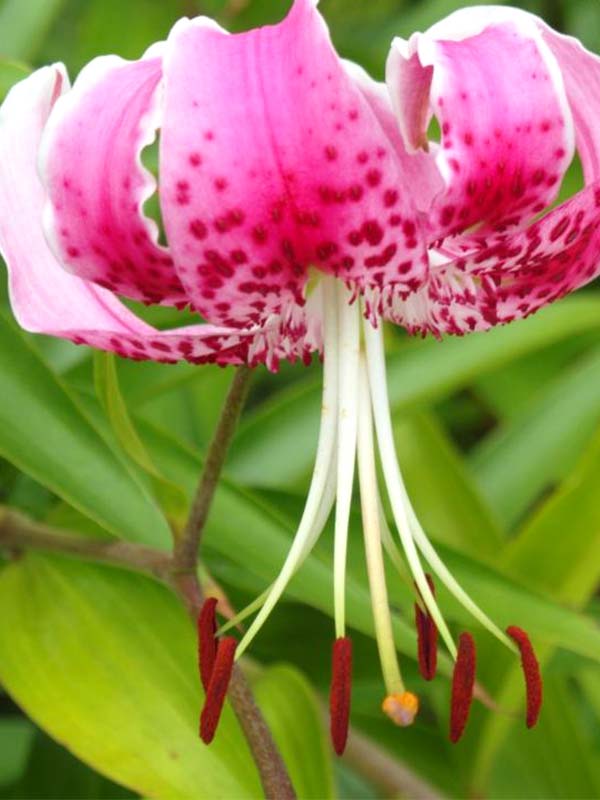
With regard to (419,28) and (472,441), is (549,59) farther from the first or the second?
(472,441)

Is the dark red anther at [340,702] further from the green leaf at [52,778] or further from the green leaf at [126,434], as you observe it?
the green leaf at [52,778]

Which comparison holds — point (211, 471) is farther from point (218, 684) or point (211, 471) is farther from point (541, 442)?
point (541, 442)

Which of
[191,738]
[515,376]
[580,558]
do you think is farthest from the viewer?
[515,376]

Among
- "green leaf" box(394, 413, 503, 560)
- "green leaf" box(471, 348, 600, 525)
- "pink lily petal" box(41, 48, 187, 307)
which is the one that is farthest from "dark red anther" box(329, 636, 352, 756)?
"green leaf" box(471, 348, 600, 525)

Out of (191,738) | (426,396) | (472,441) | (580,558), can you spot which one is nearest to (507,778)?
(580,558)

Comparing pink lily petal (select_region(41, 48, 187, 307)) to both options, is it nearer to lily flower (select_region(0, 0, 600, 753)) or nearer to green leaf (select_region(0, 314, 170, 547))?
lily flower (select_region(0, 0, 600, 753))

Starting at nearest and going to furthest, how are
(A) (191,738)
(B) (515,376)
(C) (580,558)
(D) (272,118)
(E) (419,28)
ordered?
1. (D) (272,118)
2. (A) (191,738)
3. (C) (580,558)
4. (E) (419,28)
5. (B) (515,376)

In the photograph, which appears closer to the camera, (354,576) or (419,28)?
(354,576)
